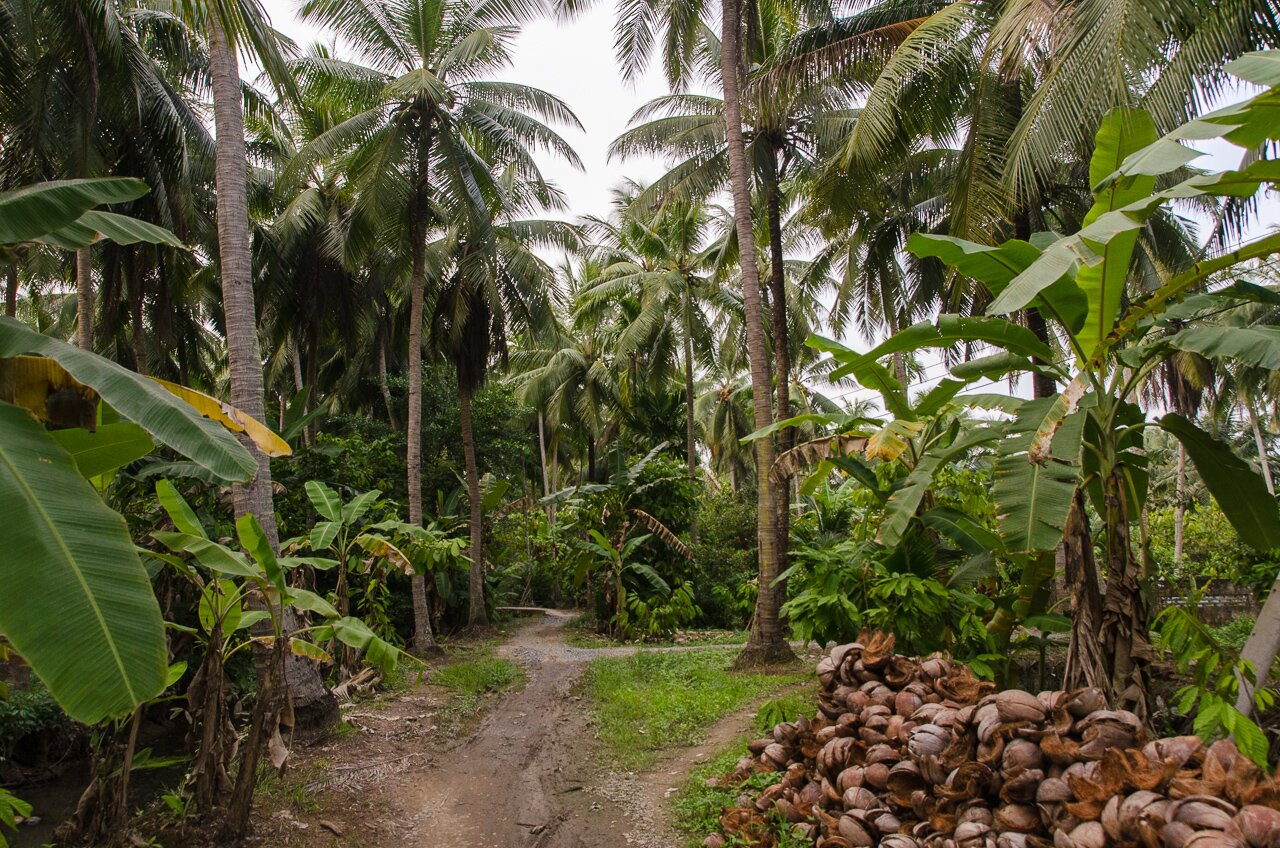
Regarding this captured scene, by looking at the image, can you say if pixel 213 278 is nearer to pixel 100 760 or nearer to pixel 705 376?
pixel 100 760

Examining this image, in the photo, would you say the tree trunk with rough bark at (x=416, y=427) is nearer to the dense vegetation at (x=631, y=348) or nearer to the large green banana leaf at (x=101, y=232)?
the dense vegetation at (x=631, y=348)

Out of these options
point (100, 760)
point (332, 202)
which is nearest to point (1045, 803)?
point (100, 760)

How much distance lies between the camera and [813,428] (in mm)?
24938

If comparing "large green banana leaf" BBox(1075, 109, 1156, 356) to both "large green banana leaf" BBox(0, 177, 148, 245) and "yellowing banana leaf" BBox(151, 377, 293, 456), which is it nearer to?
"yellowing banana leaf" BBox(151, 377, 293, 456)

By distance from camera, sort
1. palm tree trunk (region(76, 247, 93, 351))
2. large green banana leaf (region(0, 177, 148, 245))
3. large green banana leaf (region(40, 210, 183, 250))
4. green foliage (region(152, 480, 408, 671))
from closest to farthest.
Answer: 1. large green banana leaf (region(0, 177, 148, 245))
2. large green banana leaf (region(40, 210, 183, 250))
3. green foliage (region(152, 480, 408, 671))
4. palm tree trunk (region(76, 247, 93, 351))

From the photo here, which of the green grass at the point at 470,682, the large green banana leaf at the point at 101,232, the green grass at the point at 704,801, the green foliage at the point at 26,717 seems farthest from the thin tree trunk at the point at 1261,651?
the green foliage at the point at 26,717

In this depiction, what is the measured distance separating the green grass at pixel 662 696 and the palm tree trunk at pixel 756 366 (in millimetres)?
600

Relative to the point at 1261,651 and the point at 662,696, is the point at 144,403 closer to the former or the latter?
the point at 1261,651

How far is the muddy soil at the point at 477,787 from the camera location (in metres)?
5.36

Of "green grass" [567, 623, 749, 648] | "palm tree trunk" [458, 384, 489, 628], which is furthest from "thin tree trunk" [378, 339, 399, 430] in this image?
"green grass" [567, 623, 749, 648]

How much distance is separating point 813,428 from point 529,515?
9584 millimetres

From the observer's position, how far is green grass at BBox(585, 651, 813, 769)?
730cm

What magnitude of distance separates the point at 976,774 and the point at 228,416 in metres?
4.30

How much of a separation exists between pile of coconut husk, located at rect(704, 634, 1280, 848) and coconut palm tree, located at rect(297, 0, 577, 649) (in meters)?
9.33
